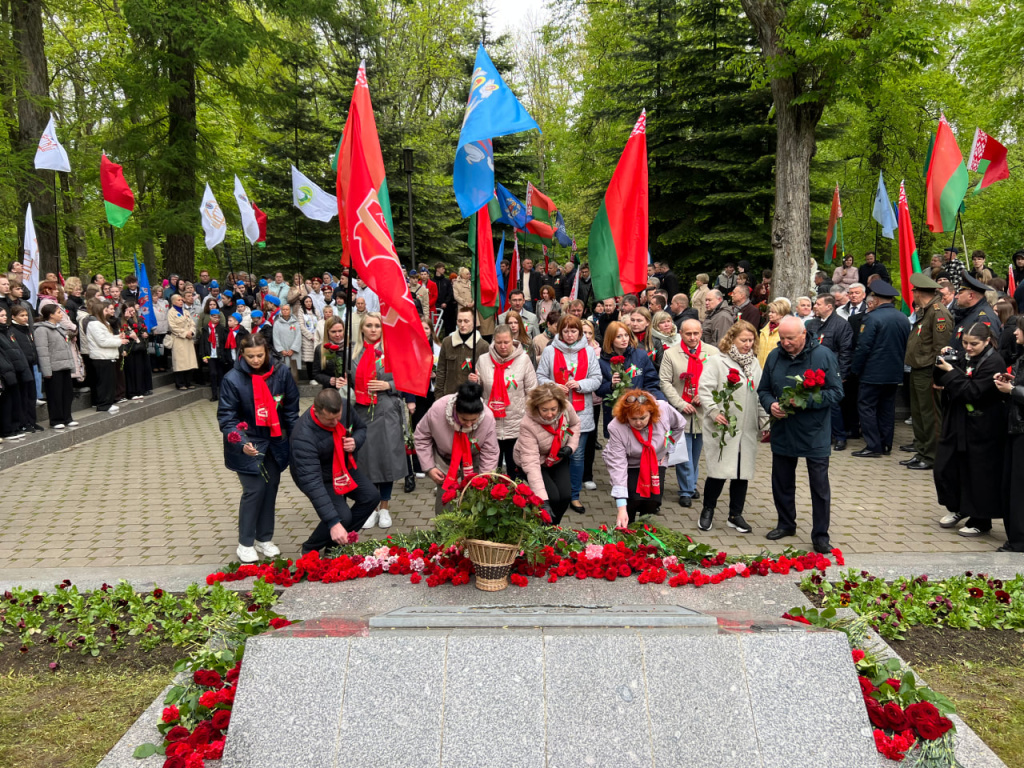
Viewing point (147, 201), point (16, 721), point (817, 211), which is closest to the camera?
point (16, 721)

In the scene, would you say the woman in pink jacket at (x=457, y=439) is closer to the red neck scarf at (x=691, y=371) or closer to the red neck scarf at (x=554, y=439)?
the red neck scarf at (x=554, y=439)

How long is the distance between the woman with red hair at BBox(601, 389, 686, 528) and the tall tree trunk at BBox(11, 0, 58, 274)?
53.4 feet

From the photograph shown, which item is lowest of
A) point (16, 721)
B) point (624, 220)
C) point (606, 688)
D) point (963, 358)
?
point (16, 721)

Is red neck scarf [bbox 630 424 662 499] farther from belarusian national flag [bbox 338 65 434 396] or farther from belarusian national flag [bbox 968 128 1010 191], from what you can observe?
belarusian national flag [bbox 968 128 1010 191]

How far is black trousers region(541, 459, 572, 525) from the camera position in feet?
21.9

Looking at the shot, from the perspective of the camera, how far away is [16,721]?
4.35 metres

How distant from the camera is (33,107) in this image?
17.6 meters

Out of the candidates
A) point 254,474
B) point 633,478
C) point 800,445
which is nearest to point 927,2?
point 800,445

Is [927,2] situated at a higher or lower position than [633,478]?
higher

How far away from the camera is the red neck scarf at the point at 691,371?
7898 mm

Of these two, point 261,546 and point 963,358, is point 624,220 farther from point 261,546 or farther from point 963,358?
point 261,546

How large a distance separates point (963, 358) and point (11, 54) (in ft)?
64.5

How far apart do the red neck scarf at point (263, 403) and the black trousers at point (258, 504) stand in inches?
13.8

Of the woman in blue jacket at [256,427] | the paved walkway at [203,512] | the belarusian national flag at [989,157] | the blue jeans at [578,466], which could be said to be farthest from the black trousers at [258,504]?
the belarusian national flag at [989,157]
